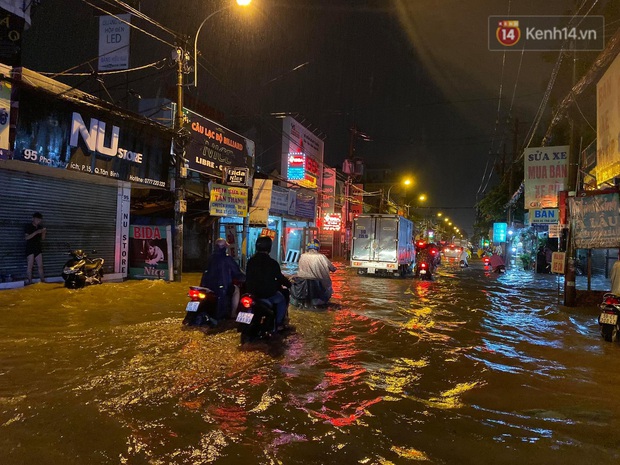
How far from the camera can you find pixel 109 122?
41.0 feet

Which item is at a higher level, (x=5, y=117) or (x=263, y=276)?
(x=5, y=117)

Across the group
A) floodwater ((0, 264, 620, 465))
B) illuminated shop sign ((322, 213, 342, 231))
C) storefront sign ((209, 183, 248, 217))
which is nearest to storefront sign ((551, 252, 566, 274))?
floodwater ((0, 264, 620, 465))

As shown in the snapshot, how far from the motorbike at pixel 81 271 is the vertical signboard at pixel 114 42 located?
5.50 m

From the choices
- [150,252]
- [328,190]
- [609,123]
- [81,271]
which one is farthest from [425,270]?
[328,190]

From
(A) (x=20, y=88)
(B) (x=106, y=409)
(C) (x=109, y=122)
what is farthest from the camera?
(C) (x=109, y=122)

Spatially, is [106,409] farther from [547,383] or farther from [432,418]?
[547,383]

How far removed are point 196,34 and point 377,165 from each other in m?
64.5

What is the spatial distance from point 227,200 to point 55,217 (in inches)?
265

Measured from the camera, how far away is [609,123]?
9.63 m

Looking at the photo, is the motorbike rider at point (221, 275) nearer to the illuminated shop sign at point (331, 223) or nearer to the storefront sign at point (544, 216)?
the storefront sign at point (544, 216)

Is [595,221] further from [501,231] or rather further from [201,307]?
[501,231]

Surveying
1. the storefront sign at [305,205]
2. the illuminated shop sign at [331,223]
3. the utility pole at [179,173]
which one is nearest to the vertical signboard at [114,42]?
the utility pole at [179,173]

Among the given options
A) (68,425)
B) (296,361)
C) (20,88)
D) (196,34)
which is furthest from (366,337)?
(196,34)

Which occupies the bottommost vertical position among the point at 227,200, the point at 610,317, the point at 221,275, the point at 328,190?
Answer: the point at 610,317
